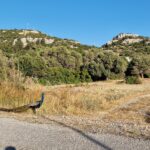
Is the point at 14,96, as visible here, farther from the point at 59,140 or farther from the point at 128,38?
the point at 128,38

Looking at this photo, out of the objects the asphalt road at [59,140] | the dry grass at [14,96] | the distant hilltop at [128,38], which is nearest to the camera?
the asphalt road at [59,140]

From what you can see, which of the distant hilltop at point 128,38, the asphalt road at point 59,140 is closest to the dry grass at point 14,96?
the asphalt road at point 59,140

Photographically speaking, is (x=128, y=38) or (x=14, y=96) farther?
(x=128, y=38)

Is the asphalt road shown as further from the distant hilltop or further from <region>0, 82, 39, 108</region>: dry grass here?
the distant hilltop

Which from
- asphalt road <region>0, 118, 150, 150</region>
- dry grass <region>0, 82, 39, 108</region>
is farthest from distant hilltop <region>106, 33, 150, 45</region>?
asphalt road <region>0, 118, 150, 150</region>

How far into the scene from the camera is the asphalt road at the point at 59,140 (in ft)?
22.0

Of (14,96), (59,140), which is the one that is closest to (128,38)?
(14,96)

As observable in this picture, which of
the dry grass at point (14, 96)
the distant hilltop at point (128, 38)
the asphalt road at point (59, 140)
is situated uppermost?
the distant hilltop at point (128, 38)

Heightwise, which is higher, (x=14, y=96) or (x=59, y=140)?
(x=14, y=96)

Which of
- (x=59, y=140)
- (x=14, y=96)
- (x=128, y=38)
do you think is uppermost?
(x=128, y=38)

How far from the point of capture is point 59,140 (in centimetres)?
724

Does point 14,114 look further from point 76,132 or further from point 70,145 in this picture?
point 70,145

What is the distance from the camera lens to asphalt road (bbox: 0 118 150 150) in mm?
6707

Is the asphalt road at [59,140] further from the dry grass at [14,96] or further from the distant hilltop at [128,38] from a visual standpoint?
the distant hilltop at [128,38]
